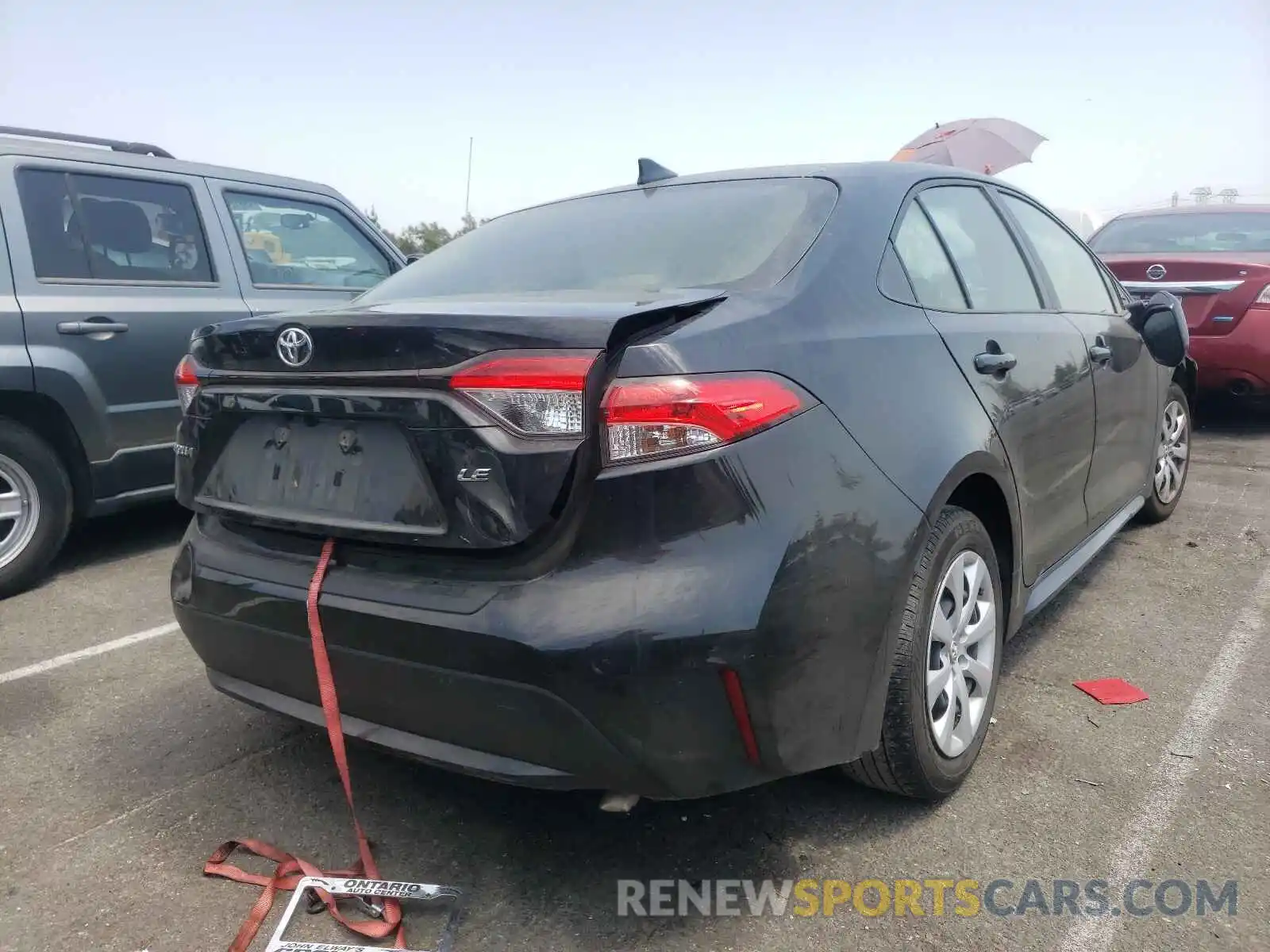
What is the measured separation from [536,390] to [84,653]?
2.55 m

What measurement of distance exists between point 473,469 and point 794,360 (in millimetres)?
661

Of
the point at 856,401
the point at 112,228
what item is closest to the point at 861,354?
the point at 856,401

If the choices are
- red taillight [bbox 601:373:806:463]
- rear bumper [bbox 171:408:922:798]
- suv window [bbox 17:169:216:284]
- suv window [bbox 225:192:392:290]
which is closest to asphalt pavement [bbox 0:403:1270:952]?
rear bumper [bbox 171:408:922:798]

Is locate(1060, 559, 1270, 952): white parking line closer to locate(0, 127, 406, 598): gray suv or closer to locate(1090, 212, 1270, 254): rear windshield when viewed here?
locate(0, 127, 406, 598): gray suv

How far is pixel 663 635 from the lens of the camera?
1737mm

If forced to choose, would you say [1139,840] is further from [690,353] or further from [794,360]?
[690,353]

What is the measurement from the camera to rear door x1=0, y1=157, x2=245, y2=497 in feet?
13.5

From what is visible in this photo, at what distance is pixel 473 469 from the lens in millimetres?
1827

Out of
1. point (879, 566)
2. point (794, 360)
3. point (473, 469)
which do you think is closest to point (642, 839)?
point (879, 566)

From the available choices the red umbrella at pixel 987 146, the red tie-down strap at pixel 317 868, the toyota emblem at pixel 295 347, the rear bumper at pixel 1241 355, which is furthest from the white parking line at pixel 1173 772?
the red umbrella at pixel 987 146

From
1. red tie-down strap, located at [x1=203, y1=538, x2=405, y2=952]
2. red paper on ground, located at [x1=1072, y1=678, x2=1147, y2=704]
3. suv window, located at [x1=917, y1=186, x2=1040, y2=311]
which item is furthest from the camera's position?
red paper on ground, located at [x1=1072, y1=678, x2=1147, y2=704]

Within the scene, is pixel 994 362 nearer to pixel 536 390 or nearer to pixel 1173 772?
pixel 1173 772

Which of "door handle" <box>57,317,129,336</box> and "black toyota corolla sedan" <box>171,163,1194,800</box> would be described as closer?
"black toyota corolla sedan" <box>171,163,1194,800</box>

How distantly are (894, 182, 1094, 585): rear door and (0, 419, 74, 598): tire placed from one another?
3555 millimetres
